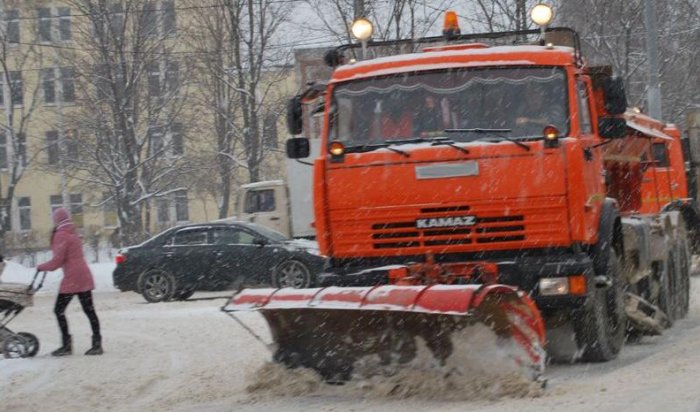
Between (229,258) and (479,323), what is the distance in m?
13.6

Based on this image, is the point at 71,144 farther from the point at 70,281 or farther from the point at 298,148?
the point at 298,148

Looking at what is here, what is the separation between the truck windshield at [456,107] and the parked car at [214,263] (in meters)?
11.4

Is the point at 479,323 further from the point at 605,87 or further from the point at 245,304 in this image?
the point at 605,87

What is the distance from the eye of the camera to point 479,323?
897 centimetres

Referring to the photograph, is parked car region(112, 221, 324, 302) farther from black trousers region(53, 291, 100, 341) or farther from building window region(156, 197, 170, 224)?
building window region(156, 197, 170, 224)

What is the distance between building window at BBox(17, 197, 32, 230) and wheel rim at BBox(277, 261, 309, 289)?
136ft

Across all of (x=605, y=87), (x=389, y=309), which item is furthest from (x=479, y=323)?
(x=605, y=87)

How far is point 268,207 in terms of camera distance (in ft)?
95.0

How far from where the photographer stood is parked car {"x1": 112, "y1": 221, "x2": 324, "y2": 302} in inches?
864

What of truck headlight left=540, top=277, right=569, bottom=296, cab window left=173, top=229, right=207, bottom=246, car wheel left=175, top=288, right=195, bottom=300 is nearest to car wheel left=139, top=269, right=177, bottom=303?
car wheel left=175, top=288, right=195, bottom=300

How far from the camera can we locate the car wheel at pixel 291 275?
21.7m

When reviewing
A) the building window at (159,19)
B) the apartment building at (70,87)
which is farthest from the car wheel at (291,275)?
the building window at (159,19)

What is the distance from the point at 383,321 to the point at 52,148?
39.3 meters

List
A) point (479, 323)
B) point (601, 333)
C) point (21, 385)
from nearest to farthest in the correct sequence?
point (479, 323)
point (601, 333)
point (21, 385)
